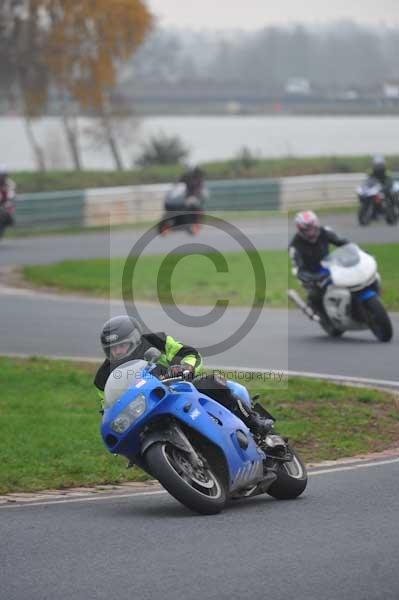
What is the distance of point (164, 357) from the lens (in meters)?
9.42

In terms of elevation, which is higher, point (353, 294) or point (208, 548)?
point (208, 548)

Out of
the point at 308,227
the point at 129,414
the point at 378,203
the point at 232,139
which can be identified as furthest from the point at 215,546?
the point at 232,139

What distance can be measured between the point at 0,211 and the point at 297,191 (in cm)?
1128

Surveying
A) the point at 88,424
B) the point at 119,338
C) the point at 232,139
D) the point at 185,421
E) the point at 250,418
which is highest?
the point at 119,338

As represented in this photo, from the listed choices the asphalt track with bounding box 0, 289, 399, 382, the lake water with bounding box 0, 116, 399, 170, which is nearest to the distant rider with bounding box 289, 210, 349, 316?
the asphalt track with bounding box 0, 289, 399, 382

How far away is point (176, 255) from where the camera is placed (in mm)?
28984

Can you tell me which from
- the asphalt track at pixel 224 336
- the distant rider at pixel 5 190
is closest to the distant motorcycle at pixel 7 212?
the distant rider at pixel 5 190

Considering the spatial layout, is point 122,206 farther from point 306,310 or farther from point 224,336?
point 306,310

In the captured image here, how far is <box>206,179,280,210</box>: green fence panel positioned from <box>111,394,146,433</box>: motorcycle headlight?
30622 millimetres

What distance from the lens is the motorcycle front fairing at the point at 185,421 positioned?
866 centimetres

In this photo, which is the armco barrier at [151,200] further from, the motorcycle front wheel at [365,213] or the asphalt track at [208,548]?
the asphalt track at [208,548]

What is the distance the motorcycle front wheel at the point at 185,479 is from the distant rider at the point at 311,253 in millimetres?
8828

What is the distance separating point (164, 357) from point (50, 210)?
2892 centimetres

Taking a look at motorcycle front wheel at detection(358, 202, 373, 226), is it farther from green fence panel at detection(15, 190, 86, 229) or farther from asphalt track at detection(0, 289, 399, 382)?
asphalt track at detection(0, 289, 399, 382)
